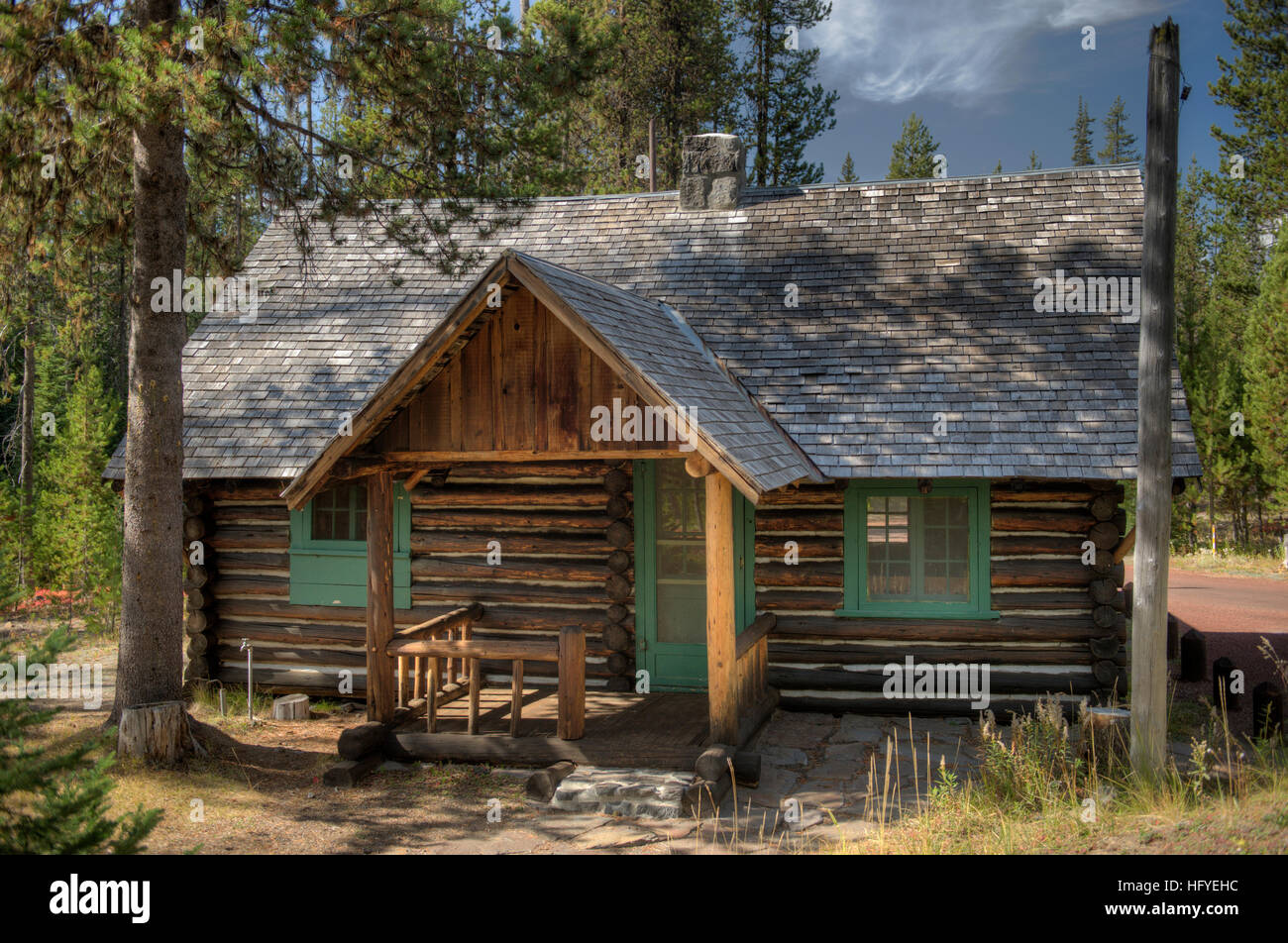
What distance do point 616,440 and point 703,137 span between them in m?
7.42

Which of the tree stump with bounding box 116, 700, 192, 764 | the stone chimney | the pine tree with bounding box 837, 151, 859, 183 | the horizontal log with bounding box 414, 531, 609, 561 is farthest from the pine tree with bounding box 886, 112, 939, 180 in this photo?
the tree stump with bounding box 116, 700, 192, 764

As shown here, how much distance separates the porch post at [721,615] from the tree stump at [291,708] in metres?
4.93

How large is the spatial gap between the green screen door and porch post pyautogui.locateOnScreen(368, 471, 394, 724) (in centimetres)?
274

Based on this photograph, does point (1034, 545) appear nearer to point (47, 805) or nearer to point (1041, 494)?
point (1041, 494)

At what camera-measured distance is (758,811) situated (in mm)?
6727

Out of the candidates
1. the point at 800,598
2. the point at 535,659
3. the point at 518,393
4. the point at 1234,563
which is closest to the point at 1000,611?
the point at 800,598

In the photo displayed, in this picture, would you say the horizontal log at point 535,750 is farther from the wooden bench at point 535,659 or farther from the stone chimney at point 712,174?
the stone chimney at point 712,174

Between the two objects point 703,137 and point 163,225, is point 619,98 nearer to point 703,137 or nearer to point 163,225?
point 703,137

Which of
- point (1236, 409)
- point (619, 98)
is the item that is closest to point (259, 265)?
point (619, 98)

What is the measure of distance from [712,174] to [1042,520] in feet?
21.9

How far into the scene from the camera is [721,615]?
23.7 feet

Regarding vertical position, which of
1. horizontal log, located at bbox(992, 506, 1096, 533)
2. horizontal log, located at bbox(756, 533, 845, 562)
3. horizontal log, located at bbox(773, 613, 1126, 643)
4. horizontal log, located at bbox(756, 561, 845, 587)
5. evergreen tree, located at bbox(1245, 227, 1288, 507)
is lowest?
horizontal log, located at bbox(773, 613, 1126, 643)

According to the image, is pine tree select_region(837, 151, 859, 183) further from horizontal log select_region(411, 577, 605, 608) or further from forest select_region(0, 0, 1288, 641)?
horizontal log select_region(411, 577, 605, 608)

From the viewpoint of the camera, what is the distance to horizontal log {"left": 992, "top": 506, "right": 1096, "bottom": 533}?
30.7ft
